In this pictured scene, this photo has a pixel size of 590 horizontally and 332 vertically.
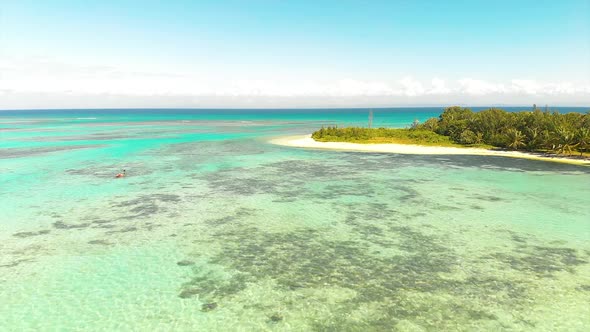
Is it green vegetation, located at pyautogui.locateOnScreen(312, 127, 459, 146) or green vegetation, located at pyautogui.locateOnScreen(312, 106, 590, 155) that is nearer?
green vegetation, located at pyautogui.locateOnScreen(312, 106, 590, 155)

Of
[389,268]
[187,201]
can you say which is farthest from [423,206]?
[187,201]

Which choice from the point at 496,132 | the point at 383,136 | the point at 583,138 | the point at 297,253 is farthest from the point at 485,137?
the point at 297,253

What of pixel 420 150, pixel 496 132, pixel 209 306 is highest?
pixel 496 132

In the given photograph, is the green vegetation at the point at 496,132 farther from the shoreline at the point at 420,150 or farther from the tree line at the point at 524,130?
the shoreline at the point at 420,150

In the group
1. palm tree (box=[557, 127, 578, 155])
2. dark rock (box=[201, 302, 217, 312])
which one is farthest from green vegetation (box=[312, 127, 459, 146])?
dark rock (box=[201, 302, 217, 312])

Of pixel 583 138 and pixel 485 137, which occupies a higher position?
pixel 583 138

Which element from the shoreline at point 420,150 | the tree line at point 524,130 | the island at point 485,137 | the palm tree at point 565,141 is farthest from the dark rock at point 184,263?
the palm tree at point 565,141

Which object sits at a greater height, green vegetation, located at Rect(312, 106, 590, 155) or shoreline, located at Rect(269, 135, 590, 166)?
green vegetation, located at Rect(312, 106, 590, 155)

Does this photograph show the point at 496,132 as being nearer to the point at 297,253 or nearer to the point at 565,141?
the point at 565,141

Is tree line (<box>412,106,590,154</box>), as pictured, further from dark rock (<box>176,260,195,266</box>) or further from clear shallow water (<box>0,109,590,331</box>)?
dark rock (<box>176,260,195,266</box>)
